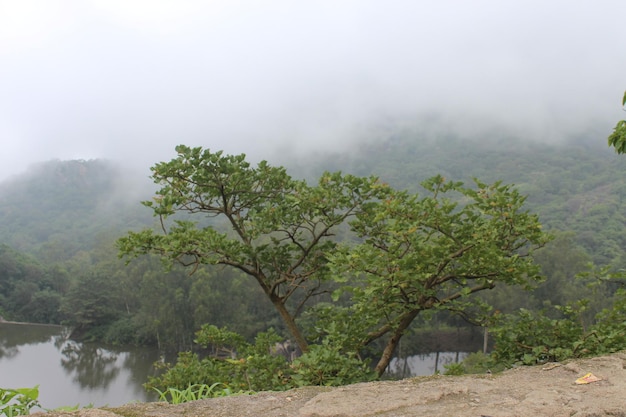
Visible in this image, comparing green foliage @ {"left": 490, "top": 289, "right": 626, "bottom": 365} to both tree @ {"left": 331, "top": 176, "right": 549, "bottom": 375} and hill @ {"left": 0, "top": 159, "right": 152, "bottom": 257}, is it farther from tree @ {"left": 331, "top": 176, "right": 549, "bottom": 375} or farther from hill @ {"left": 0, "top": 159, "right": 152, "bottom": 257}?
hill @ {"left": 0, "top": 159, "right": 152, "bottom": 257}

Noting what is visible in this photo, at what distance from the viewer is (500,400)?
2404 mm

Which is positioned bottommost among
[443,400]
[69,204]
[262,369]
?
[262,369]

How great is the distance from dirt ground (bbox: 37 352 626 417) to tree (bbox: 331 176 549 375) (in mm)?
1227

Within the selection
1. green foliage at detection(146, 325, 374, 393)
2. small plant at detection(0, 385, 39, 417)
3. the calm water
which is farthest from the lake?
small plant at detection(0, 385, 39, 417)

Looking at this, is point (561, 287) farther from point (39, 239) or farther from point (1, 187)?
point (1, 187)

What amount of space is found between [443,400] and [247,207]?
13.7 feet

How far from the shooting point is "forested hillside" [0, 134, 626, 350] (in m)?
34.5

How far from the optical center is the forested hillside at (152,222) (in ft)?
113

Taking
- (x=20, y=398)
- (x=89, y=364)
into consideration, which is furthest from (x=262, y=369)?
(x=89, y=364)

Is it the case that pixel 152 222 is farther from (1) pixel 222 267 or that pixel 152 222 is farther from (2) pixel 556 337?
(2) pixel 556 337

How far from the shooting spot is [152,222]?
104062 millimetres

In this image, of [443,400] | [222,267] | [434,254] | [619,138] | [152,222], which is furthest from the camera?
[152,222]

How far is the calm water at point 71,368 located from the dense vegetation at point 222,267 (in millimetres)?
2275

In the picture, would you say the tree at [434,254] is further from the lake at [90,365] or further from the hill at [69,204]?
the hill at [69,204]
